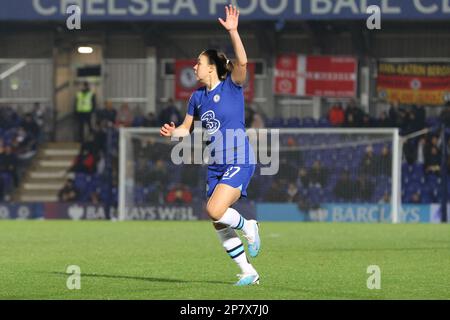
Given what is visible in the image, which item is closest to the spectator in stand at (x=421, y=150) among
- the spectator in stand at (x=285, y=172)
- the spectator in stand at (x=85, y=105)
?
the spectator in stand at (x=285, y=172)

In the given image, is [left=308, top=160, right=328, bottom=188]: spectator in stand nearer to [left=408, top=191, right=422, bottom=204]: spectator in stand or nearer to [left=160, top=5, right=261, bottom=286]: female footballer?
[left=408, top=191, right=422, bottom=204]: spectator in stand

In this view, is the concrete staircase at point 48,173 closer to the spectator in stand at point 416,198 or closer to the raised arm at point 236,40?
the spectator in stand at point 416,198

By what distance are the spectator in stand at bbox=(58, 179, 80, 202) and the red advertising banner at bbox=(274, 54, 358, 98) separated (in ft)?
21.1

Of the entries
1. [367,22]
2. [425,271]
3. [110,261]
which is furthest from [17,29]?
[425,271]

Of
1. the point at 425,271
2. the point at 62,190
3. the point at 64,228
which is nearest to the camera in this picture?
the point at 425,271

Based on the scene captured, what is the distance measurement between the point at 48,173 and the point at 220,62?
66.8 ft

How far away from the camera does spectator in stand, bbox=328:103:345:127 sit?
29.7m

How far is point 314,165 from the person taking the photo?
27109 mm

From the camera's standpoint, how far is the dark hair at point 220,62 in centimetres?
1100

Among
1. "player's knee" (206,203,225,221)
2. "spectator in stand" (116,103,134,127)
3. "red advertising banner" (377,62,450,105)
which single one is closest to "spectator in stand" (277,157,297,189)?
"red advertising banner" (377,62,450,105)

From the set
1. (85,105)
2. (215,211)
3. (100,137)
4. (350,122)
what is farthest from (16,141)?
(215,211)

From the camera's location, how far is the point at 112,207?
27.9 metres
